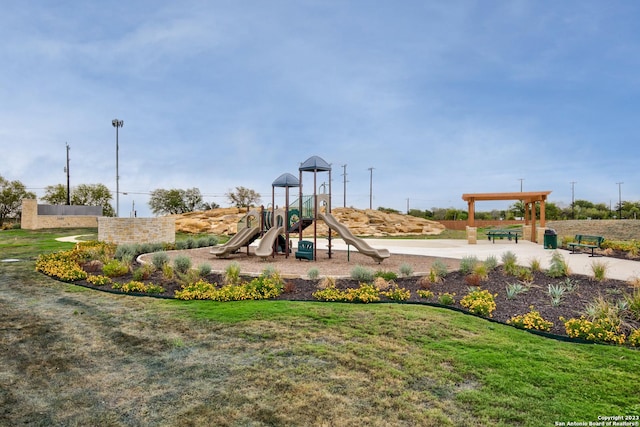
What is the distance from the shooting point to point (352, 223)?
4075 centimetres

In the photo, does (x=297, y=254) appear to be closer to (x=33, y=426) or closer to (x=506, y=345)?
(x=506, y=345)

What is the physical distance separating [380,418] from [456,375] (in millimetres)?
1285

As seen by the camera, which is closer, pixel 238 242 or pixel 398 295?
pixel 398 295

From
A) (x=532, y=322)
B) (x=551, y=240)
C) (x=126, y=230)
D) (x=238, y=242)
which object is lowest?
(x=532, y=322)

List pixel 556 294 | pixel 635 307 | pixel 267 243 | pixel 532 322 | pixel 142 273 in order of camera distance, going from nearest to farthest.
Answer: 1. pixel 532 322
2. pixel 635 307
3. pixel 556 294
4. pixel 142 273
5. pixel 267 243

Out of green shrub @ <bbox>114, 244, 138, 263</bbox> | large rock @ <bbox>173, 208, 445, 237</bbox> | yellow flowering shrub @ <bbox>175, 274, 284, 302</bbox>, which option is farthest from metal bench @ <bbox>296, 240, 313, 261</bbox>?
large rock @ <bbox>173, 208, 445, 237</bbox>

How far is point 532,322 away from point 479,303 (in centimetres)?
95

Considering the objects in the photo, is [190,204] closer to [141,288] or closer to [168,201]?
[168,201]

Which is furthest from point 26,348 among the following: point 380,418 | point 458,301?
point 458,301

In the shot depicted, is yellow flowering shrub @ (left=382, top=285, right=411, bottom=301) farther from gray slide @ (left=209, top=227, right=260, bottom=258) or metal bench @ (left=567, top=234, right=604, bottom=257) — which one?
metal bench @ (left=567, top=234, right=604, bottom=257)

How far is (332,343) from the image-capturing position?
5.41 meters

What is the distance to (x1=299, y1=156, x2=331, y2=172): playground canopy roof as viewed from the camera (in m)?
14.5

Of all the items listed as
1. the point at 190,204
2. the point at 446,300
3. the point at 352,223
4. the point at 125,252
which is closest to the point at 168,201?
the point at 190,204

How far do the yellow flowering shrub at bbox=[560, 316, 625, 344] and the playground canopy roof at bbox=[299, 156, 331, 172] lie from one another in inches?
388
